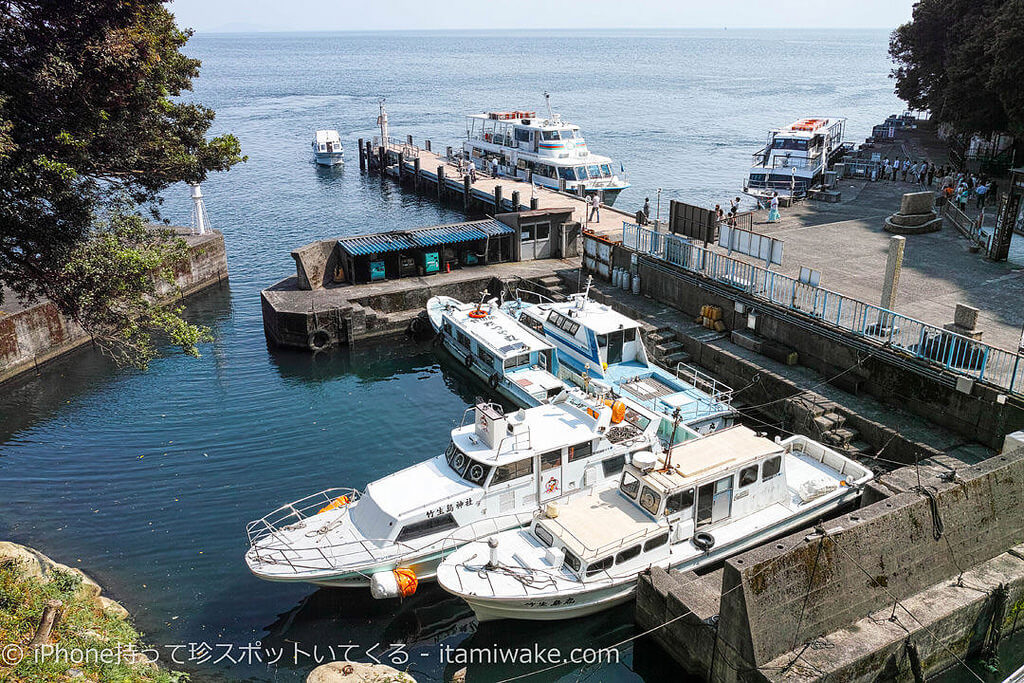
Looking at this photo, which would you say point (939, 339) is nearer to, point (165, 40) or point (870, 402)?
point (870, 402)

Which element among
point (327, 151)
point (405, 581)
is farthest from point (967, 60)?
point (327, 151)

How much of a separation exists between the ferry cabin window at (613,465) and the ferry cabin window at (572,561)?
3.42 metres

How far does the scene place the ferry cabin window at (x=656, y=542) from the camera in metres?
14.9

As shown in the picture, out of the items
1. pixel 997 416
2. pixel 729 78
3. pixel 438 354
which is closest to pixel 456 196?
pixel 438 354

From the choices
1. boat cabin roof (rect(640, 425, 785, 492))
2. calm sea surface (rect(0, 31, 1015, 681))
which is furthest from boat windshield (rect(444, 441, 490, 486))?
boat cabin roof (rect(640, 425, 785, 492))

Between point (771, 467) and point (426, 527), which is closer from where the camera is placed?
point (426, 527)

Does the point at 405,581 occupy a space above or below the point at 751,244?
below

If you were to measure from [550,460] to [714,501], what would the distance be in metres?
3.73

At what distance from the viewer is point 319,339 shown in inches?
1126

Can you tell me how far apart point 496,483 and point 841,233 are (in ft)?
71.0

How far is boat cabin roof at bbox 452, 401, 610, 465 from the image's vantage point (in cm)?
1661

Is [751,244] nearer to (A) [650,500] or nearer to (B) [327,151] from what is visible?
(A) [650,500]

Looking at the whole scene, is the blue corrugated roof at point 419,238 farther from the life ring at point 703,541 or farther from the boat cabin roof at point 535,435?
the life ring at point 703,541

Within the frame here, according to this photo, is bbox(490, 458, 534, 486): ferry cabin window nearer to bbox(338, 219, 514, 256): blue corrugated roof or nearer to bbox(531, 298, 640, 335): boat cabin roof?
bbox(531, 298, 640, 335): boat cabin roof
